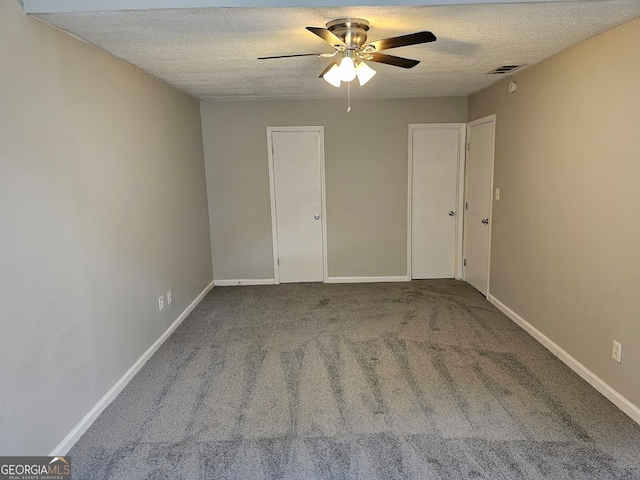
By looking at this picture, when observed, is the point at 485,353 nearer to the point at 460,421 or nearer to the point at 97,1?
the point at 460,421

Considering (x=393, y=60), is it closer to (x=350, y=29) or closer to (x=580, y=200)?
(x=350, y=29)

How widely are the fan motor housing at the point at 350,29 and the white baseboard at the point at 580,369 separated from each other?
2.59 m

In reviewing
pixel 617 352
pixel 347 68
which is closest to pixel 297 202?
pixel 347 68

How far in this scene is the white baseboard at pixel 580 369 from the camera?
2.41 meters

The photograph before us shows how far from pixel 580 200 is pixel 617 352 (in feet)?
3.31

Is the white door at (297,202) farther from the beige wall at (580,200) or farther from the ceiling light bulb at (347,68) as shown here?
the ceiling light bulb at (347,68)

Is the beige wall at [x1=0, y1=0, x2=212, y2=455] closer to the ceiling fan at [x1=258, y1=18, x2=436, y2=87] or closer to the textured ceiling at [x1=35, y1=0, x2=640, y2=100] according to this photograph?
the textured ceiling at [x1=35, y1=0, x2=640, y2=100]

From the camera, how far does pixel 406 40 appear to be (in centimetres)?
206

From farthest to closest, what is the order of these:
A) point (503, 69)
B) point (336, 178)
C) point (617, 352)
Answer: point (336, 178)
point (503, 69)
point (617, 352)

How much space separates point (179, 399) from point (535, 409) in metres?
2.23

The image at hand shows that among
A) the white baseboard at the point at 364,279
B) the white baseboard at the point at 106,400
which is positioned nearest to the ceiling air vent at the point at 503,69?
the white baseboard at the point at 364,279

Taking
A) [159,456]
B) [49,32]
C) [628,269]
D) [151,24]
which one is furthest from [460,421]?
[49,32]

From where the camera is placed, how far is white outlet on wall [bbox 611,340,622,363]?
2.48m

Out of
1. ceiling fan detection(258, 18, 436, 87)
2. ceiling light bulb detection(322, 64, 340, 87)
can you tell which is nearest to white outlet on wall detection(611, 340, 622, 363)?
ceiling fan detection(258, 18, 436, 87)
